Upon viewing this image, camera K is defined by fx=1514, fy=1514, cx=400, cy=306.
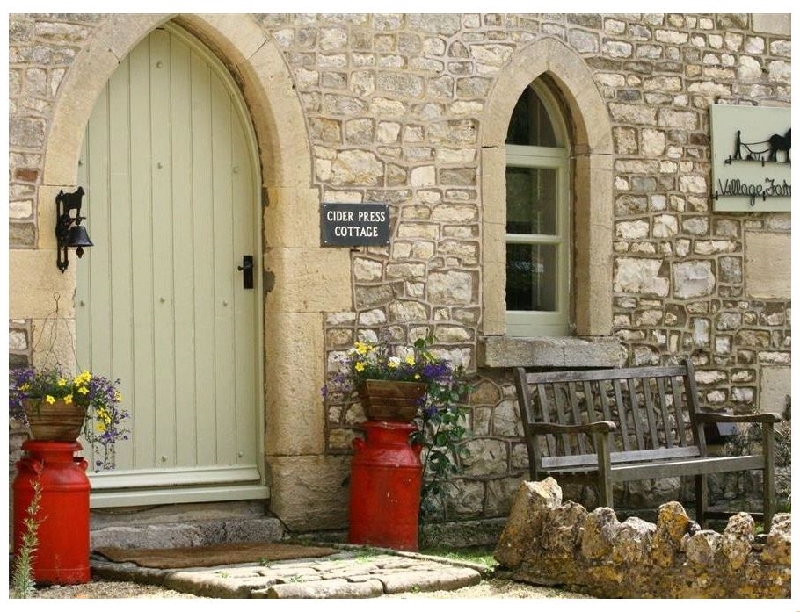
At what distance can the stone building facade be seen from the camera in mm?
7504

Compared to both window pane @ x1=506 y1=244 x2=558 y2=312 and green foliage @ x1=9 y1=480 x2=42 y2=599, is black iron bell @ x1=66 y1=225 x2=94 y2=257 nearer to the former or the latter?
green foliage @ x1=9 y1=480 x2=42 y2=599

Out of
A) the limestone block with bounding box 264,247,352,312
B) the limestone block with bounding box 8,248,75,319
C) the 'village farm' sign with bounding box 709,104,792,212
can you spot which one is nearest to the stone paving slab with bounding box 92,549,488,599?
the limestone block with bounding box 8,248,75,319

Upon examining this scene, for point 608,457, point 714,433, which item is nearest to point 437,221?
→ point 608,457

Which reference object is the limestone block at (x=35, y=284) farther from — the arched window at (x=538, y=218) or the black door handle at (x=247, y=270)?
the arched window at (x=538, y=218)

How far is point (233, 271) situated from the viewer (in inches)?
321

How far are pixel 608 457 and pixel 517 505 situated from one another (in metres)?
0.82

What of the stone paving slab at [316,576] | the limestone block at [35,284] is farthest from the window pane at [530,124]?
the limestone block at [35,284]

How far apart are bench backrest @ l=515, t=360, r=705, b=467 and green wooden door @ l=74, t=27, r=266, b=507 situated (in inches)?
63.1

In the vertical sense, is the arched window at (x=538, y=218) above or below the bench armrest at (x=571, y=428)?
above

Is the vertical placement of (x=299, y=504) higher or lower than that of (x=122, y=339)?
lower

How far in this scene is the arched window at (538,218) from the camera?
8.97m

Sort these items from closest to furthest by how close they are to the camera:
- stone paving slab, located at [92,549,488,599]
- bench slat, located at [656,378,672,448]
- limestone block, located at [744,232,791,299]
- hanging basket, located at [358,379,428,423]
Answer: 1. stone paving slab, located at [92,549,488,599]
2. hanging basket, located at [358,379,428,423]
3. bench slat, located at [656,378,672,448]
4. limestone block, located at [744,232,791,299]

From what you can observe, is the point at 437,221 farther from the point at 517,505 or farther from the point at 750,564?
the point at 750,564

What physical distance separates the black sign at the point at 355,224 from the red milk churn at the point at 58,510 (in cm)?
194
